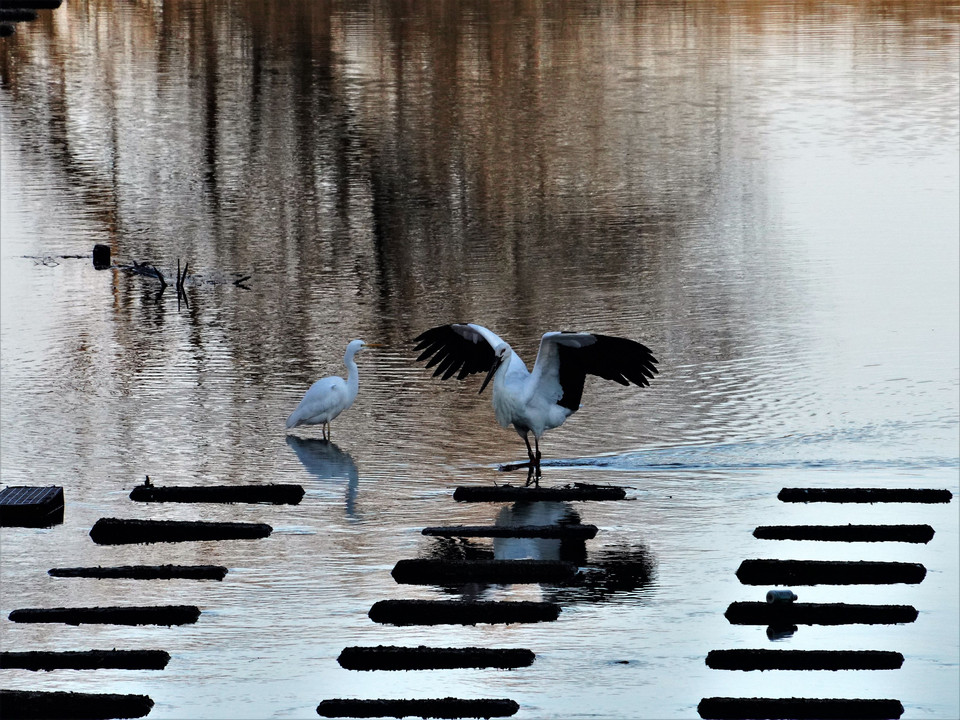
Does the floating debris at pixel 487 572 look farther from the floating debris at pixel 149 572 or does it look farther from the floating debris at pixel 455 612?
the floating debris at pixel 149 572

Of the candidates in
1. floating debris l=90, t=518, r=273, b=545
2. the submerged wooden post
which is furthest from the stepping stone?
the submerged wooden post

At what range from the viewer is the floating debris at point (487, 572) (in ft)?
30.1

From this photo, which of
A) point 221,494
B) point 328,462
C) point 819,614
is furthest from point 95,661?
point 328,462

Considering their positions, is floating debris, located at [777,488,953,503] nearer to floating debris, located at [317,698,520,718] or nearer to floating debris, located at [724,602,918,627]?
floating debris, located at [724,602,918,627]

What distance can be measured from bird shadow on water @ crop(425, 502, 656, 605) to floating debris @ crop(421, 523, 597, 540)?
1.3 inches

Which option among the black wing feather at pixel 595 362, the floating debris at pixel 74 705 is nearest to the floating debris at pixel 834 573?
the black wing feather at pixel 595 362

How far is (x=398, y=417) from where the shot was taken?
41.8ft

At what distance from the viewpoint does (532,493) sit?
10.7 metres

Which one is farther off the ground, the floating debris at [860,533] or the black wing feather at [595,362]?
the black wing feather at [595,362]

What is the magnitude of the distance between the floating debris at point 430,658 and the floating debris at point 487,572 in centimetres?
100

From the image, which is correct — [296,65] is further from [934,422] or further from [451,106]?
[934,422]

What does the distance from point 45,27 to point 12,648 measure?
110 ft

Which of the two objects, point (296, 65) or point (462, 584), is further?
point (296, 65)

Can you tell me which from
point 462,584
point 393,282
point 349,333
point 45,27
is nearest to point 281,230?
point 393,282
